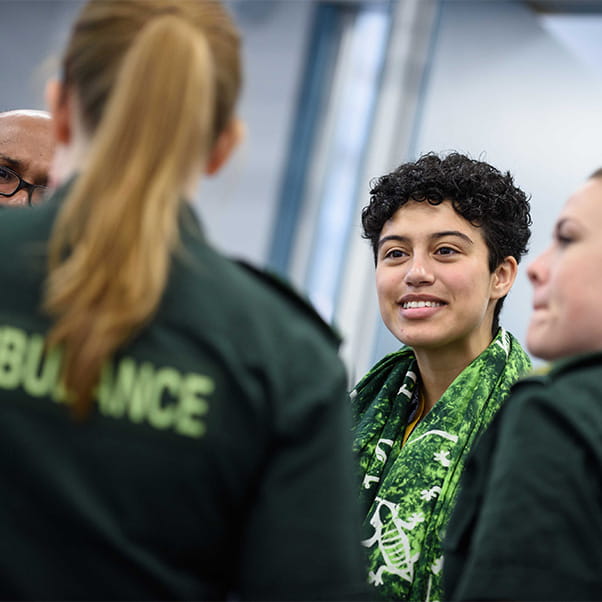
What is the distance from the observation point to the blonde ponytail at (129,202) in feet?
3.10

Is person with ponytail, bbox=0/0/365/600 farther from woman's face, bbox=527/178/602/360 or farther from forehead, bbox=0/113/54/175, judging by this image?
forehead, bbox=0/113/54/175

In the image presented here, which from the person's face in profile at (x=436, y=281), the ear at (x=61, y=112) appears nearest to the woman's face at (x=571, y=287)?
the ear at (x=61, y=112)

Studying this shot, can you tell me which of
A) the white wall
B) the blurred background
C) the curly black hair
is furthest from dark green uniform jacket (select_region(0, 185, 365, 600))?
the white wall

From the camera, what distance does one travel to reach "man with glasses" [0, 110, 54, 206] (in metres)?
2.08

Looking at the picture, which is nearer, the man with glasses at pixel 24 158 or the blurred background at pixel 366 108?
the man with glasses at pixel 24 158

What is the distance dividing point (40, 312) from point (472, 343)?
1406 millimetres

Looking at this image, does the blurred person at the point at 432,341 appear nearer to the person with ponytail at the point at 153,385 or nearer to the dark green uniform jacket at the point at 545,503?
the dark green uniform jacket at the point at 545,503

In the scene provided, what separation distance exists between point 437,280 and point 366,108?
3476mm

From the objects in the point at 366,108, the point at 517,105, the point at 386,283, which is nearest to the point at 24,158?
the point at 386,283

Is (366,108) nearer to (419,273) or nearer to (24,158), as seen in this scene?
(419,273)

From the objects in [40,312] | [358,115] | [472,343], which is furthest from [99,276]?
[358,115]

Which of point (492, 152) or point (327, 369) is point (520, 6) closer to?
point (492, 152)

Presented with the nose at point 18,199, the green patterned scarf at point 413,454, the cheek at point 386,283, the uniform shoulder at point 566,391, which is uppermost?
the nose at point 18,199

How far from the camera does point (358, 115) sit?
18.3 ft
